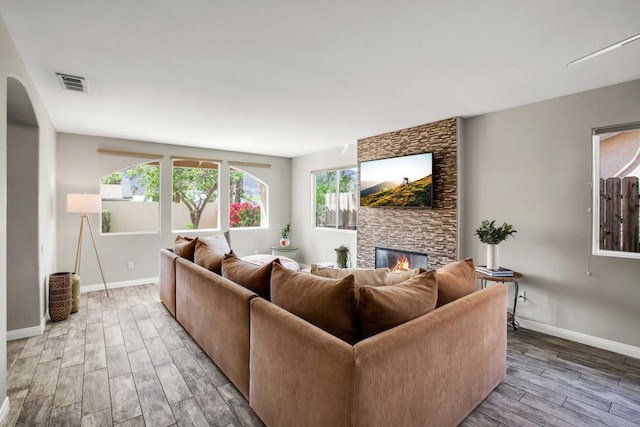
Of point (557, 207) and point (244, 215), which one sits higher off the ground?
point (557, 207)

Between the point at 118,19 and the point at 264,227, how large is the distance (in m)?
5.10

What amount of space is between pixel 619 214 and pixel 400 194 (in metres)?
2.29

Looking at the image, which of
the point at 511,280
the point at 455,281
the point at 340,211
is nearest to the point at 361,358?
the point at 455,281

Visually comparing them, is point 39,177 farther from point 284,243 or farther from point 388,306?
point 284,243

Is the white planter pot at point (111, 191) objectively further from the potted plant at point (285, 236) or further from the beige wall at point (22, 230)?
the potted plant at point (285, 236)

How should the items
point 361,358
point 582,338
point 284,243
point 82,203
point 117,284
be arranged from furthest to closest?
point 284,243 → point 117,284 → point 82,203 → point 582,338 → point 361,358

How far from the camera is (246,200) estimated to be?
652cm

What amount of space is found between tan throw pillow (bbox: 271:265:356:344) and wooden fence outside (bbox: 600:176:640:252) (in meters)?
3.00

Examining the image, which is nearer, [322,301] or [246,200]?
[322,301]

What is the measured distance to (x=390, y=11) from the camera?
1760 millimetres

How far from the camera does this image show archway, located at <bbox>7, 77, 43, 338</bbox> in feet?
9.76

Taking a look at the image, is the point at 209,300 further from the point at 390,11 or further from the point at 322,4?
the point at 390,11

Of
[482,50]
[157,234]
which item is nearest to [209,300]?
[482,50]

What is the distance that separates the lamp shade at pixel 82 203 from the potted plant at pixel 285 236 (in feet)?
10.7
